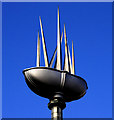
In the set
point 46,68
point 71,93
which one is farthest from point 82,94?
point 46,68

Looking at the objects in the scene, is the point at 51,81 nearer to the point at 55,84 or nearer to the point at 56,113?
the point at 55,84

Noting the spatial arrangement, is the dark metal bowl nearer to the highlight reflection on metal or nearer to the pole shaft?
the highlight reflection on metal

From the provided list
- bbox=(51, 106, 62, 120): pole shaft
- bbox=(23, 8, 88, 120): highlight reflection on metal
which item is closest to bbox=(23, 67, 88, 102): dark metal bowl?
bbox=(23, 8, 88, 120): highlight reflection on metal

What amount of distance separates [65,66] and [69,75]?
1483mm

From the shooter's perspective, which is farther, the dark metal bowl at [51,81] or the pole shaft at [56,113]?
the dark metal bowl at [51,81]

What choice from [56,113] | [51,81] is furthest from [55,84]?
[56,113]

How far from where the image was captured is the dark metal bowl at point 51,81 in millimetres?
31156

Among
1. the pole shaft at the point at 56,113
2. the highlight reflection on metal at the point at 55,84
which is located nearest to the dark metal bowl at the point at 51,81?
the highlight reflection on metal at the point at 55,84

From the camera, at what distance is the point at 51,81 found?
1227 inches

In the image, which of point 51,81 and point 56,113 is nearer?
point 56,113

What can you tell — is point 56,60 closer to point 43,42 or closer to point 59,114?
point 43,42

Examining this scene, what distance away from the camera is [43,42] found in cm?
3384

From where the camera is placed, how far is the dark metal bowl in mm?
31156

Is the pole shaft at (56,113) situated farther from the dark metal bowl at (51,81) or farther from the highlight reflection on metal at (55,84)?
the dark metal bowl at (51,81)
